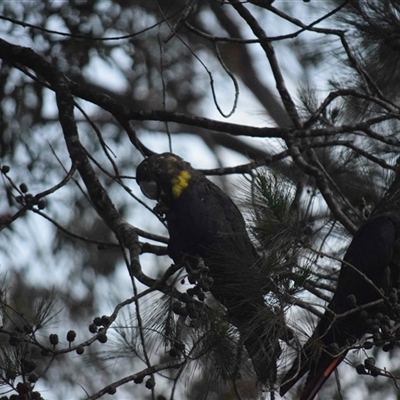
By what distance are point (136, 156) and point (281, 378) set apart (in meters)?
4.43

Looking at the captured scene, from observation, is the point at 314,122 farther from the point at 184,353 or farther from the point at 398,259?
the point at 184,353

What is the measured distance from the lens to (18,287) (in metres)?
6.51

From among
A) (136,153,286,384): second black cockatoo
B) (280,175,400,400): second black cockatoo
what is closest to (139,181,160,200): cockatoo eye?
(136,153,286,384): second black cockatoo

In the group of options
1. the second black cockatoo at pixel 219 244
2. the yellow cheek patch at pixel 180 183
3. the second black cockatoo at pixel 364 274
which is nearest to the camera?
the second black cockatoo at pixel 219 244

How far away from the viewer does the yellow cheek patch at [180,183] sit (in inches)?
147

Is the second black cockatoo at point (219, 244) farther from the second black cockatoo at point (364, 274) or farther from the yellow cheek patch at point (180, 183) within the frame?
the second black cockatoo at point (364, 274)

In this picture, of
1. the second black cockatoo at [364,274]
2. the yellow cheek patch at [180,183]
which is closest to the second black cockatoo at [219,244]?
the yellow cheek patch at [180,183]

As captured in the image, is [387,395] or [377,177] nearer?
[377,177]

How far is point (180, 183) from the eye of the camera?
148 inches

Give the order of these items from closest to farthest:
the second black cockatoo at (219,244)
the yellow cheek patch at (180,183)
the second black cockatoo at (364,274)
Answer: the second black cockatoo at (219,244) → the second black cockatoo at (364,274) → the yellow cheek patch at (180,183)

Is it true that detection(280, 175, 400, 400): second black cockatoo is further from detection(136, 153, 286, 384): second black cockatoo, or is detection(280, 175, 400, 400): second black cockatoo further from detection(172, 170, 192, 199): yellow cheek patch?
detection(172, 170, 192, 199): yellow cheek patch

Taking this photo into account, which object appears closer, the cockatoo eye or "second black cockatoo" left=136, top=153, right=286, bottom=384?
"second black cockatoo" left=136, top=153, right=286, bottom=384

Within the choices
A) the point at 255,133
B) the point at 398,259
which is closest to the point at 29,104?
the point at 255,133

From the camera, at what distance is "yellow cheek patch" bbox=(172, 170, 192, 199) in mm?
3729
